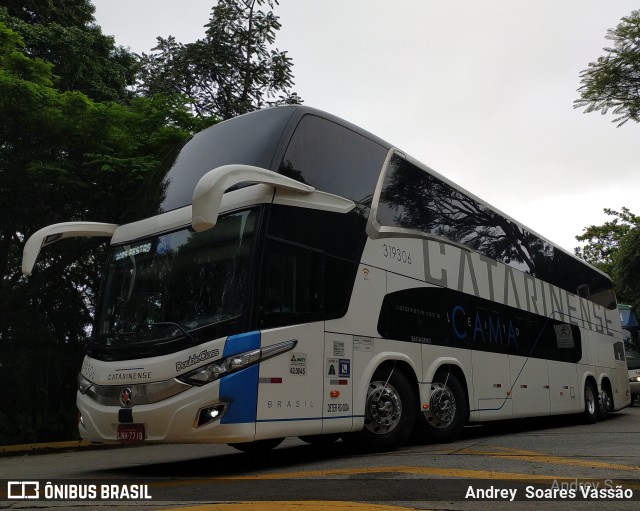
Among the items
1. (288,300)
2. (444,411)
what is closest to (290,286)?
(288,300)

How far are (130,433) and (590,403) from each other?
1208 centimetres

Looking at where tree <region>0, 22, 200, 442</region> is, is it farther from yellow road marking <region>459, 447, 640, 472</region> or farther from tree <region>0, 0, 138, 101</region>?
yellow road marking <region>459, 447, 640, 472</region>

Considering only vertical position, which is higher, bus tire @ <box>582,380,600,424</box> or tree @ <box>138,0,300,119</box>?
tree @ <box>138,0,300,119</box>

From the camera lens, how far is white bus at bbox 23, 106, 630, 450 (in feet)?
22.1

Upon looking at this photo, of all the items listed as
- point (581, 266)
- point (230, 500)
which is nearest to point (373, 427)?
point (230, 500)

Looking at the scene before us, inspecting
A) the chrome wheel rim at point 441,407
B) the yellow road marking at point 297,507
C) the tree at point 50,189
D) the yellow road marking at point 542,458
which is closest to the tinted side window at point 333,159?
the chrome wheel rim at point 441,407

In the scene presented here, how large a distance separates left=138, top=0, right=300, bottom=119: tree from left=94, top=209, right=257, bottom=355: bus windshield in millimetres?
13430

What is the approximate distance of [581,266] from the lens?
17.0 meters

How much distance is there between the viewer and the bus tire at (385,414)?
8344 mm

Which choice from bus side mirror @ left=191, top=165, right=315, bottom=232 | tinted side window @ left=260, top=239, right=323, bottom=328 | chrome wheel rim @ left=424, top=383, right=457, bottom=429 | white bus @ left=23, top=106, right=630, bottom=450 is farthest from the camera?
chrome wheel rim @ left=424, top=383, right=457, bottom=429

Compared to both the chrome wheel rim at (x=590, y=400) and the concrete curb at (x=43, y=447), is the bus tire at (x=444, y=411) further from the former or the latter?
the concrete curb at (x=43, y=447)

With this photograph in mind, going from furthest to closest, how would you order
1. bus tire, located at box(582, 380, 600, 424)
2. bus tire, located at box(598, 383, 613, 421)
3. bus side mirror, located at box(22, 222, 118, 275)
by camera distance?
1. bus tire, located at box(598, 383, 613, 421)
2. bus tire, located at box(582, 380, 600, 424)
3. bus side mirror, located at box(22, 222, 118, 275)

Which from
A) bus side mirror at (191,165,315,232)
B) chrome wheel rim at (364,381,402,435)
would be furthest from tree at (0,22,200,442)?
chrome wheel rim at (364,381,402,435)

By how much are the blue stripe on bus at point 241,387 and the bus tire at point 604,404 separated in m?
12.1
